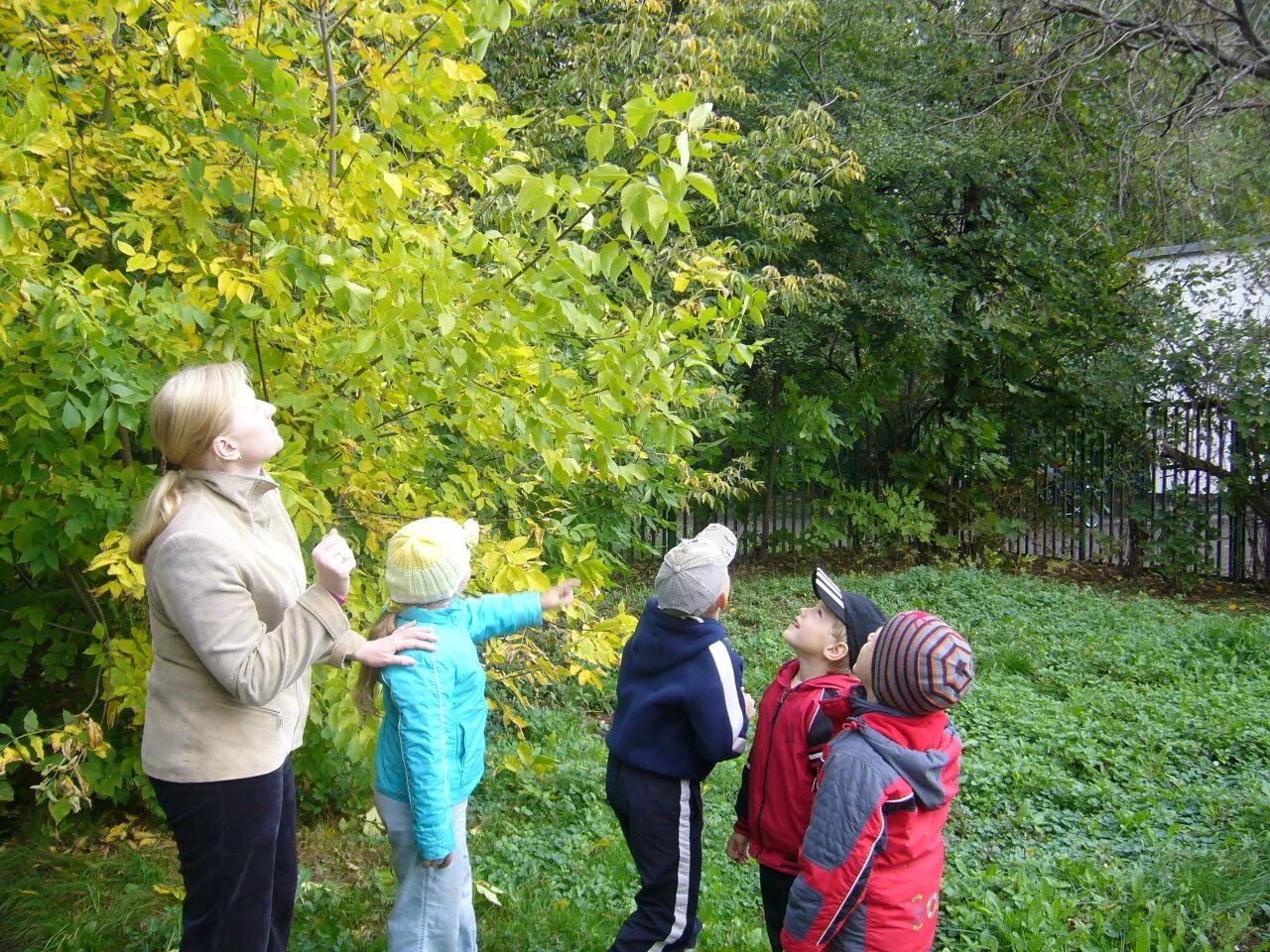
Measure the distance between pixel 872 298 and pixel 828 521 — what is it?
2480 mm

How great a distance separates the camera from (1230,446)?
9.31m

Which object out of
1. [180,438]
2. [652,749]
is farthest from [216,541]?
[652,749]

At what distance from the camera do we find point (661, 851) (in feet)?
9.11

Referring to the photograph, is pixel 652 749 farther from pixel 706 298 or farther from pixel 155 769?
pixel 706 298

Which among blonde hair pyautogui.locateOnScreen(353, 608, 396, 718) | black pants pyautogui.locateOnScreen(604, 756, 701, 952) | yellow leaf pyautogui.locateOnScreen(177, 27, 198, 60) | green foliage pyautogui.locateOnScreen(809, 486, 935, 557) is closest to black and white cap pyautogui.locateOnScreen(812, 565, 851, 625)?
black pants pyautogui.locateOnScreen(604, 756, 701, 952)

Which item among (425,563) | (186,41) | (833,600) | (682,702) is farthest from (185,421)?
(833,600)

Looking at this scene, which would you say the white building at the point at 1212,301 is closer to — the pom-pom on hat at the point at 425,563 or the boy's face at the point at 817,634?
the boy's face at the point at 817,634

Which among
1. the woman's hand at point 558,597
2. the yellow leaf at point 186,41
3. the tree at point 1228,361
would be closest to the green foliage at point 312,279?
the yellow leaf at point 186,41

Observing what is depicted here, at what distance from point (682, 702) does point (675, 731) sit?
0.11m

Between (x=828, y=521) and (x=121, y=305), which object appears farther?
(x=828, y=521)

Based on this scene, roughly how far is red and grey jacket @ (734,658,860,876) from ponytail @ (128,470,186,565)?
1.56 meters

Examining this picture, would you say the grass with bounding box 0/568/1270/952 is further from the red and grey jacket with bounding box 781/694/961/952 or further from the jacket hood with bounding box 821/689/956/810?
the jacket hood with bounding box 821/689/956/810

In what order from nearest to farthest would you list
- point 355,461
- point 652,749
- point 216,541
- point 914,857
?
1. point 216,541
2. point 914,857
3. point 652,749
4. point 355,461

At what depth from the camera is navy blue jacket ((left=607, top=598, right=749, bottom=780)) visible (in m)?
2.68
